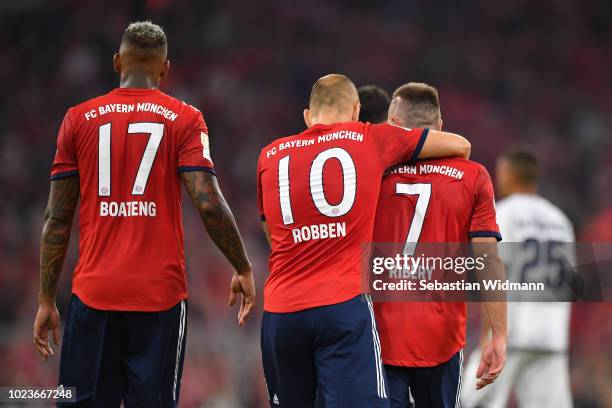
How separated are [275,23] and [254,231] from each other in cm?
497

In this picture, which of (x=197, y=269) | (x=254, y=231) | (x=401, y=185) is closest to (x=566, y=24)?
(x=254, y=231)

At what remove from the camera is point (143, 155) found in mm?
4523

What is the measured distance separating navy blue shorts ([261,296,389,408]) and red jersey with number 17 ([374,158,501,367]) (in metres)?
0.17

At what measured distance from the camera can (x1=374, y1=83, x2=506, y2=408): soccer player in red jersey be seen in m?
4.48

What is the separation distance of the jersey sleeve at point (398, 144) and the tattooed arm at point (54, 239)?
4.67 feet

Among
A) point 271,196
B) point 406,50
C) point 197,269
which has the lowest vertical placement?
point 197,269

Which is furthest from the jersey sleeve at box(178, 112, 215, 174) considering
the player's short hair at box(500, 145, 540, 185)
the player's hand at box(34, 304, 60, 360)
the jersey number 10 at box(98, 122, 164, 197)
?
the player's short hair at box(500, 145, 540, 185)

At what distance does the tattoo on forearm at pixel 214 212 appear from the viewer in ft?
14.9

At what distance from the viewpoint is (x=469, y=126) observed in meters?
15.1

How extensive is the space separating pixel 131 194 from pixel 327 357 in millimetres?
1151

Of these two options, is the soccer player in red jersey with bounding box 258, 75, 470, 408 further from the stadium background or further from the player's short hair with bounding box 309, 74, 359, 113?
the stadium background

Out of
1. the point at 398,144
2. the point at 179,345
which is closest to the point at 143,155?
the point at 179,345

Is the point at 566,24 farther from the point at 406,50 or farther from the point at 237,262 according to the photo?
the point at 237,262

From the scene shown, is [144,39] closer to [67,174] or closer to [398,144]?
[67,174]
